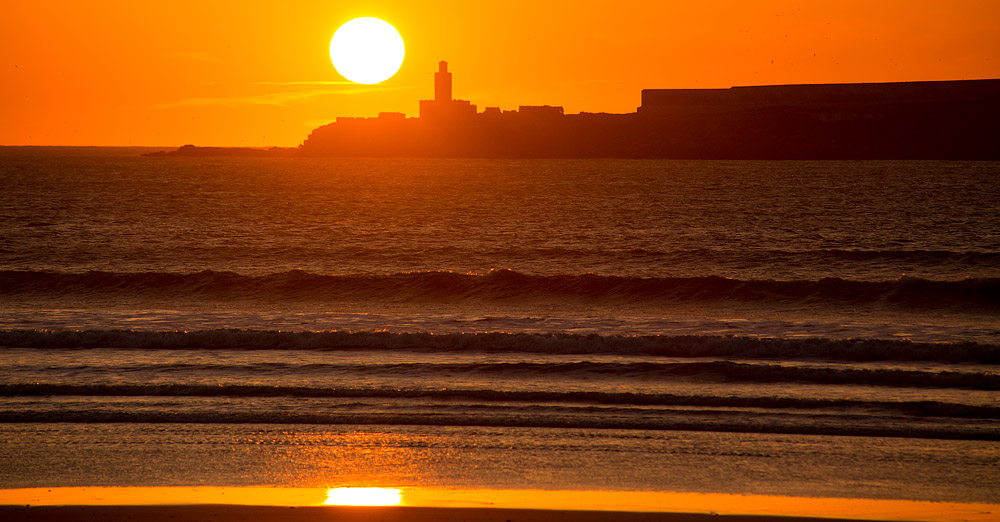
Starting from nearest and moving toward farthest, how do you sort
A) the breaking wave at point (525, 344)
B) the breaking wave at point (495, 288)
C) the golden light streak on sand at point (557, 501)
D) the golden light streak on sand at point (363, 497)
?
1. the golden light streak on sand at point (557, 501)
2. the golden light streak on sand at point (363, 497)
3. the breaking wave at point (525, 344)
4. the breaking wave at point (495, 288)

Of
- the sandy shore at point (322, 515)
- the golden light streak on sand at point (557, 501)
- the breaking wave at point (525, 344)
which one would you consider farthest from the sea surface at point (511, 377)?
the sandy shore at point (322, 515)

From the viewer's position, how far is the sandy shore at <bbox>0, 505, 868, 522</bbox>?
6895mm

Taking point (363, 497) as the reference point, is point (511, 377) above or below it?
above

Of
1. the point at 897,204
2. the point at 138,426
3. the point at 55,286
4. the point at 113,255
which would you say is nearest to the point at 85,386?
the point at 138,426

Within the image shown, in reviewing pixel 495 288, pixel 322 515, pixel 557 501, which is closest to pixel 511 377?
pixel 557 501

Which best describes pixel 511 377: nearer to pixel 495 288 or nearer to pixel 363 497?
pixel 363 497

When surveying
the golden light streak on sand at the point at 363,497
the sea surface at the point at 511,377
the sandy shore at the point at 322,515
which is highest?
the sea surface at the point at 511,377

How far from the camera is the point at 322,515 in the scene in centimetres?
699

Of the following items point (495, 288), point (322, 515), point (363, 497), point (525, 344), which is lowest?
point (322, 515)

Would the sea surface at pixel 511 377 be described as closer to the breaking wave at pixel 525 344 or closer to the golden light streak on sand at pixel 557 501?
the breaking wave at pixel 525 344

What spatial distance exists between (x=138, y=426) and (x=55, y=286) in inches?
745

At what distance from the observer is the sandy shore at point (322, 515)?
6.89 m

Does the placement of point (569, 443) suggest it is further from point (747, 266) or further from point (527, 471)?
point (747, 266)

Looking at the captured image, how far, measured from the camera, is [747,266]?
3250cm
